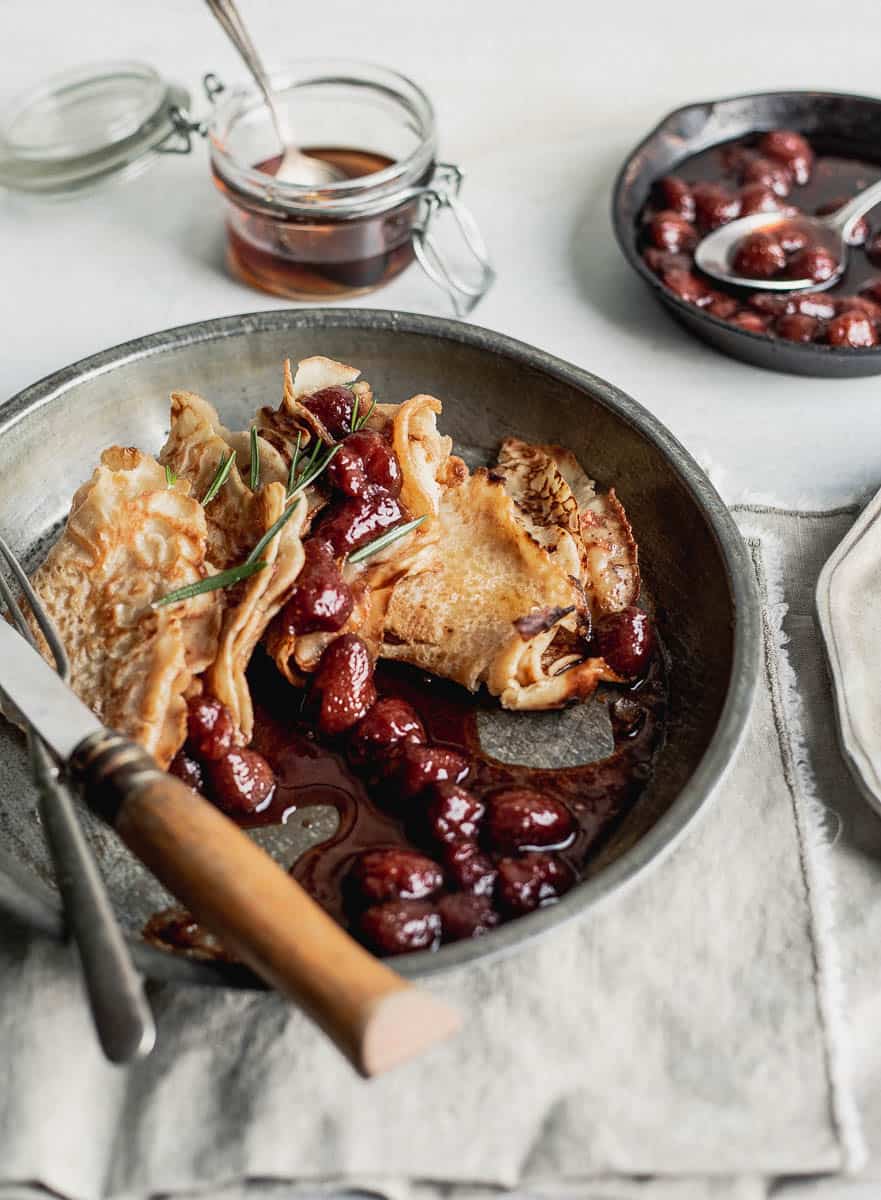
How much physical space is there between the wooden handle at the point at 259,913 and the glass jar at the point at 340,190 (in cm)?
195

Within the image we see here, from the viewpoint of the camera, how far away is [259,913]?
71.5 inches

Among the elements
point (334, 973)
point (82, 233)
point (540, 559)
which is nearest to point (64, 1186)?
point (334, 973)

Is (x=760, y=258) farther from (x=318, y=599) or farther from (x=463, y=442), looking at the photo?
(x=318, y=599)

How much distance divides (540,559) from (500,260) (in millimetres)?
1725

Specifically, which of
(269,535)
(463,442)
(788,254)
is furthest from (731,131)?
(269,535)

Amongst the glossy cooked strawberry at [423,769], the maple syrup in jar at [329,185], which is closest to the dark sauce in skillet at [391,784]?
the glossy cooked strawberry at [423,769]

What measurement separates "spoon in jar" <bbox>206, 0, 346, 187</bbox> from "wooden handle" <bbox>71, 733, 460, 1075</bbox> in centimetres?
231

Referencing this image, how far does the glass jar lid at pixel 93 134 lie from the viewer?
3973 millimetres

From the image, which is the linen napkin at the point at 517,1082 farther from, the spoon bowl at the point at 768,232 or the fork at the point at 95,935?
the spoon bowl at the point at 768,232

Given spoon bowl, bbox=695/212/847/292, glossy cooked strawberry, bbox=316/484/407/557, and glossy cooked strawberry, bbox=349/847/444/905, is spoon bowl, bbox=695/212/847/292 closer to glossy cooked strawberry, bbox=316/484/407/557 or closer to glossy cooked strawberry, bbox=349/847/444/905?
glossy cooked strawberry, bbox=316/484/407/557

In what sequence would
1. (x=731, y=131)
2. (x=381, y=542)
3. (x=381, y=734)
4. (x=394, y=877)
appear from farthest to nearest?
(x=731, y=131) → (x=381, y=542) → (x=381, y=734) → (x=394, y=877)

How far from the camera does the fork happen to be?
5.73 feet

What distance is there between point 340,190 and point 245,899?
2.20 metres

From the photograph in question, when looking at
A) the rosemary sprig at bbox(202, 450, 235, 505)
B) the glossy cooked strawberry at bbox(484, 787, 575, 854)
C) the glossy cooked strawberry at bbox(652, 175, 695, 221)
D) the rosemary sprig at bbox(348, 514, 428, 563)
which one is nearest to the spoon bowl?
the glossy cooked strawberry at bbox(652, 175, 695, 221)
